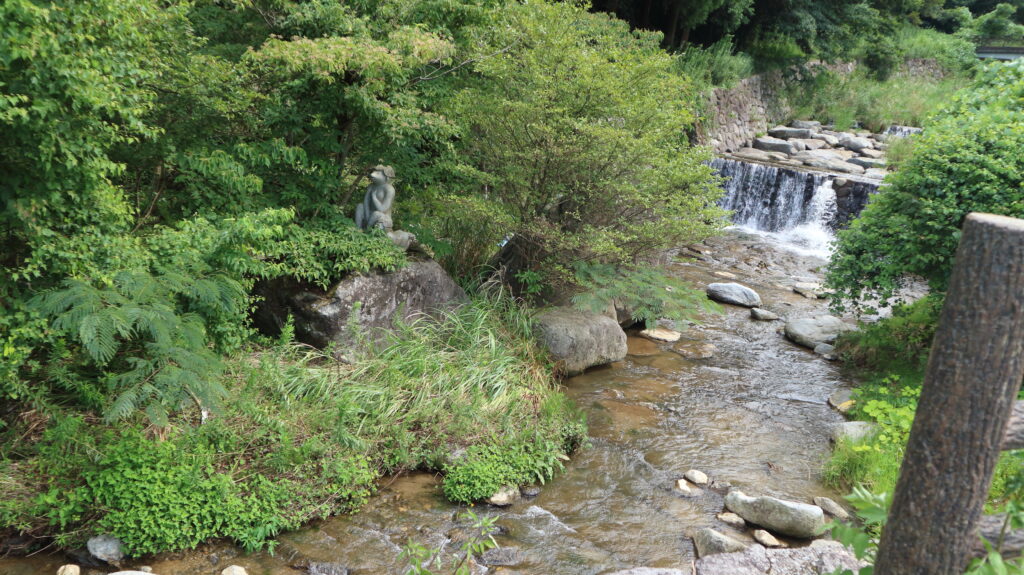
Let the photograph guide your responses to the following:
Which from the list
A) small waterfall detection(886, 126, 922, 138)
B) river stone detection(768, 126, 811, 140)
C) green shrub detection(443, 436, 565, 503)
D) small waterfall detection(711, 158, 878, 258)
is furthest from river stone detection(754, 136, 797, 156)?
green shrub detection(443, 436, 565, 503)

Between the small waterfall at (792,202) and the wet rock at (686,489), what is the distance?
10281 mm

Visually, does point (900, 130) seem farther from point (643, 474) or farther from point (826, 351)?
point (643, 474)

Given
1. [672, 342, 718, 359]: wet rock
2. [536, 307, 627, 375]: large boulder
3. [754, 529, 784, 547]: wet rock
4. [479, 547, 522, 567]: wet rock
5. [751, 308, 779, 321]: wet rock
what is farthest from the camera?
[751, 308, 779, 321]: wet rock

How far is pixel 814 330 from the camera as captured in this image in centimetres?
919

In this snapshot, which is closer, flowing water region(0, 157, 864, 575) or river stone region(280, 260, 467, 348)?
flowing water region(0, 157, 864, 575)

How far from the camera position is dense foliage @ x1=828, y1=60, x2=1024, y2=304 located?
6.45m

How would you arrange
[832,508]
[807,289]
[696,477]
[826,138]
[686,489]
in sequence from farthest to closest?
[826,138] < [807,289] < [696,477] < [686,489] < [832,508]

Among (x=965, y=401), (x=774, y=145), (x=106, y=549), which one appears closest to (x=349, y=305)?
(x=106, y=549)

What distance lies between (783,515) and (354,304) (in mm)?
4050

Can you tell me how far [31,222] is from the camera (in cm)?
395

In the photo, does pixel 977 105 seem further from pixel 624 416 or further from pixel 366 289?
pixel 366 289

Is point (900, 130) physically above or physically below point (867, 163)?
above

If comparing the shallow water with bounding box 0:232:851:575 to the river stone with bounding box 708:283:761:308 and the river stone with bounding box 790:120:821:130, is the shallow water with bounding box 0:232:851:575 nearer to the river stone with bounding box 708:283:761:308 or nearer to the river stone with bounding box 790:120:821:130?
the river stone with bounding box 708:283:761:308

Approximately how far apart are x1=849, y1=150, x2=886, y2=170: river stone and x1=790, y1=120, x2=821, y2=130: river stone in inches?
132
